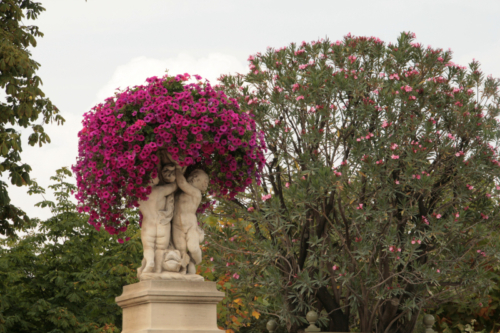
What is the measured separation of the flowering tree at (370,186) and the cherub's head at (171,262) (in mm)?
4134

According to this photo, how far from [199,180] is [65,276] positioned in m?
16.5

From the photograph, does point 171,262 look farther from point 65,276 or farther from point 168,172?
point 65,276

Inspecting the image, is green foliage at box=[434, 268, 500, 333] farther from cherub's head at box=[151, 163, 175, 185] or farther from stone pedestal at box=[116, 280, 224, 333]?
cherub's head at box=[151, 163, 175, 185]

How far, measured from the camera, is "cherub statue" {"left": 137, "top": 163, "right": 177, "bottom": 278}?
7.61 m

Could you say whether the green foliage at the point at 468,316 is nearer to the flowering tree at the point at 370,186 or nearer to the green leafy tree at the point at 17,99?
the flowering tree at the point at 370,186

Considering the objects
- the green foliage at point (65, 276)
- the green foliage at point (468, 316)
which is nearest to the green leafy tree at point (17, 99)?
the green foliage at point (65, 276)

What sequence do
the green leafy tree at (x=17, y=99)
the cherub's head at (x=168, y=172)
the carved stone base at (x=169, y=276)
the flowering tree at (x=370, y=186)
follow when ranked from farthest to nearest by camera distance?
the green leafy tree at (x=17, y=99), the flowering tree at (x=370, y=186), the cherub's head at (x=168, y=172), the carved stone base at (x=169, y=276)

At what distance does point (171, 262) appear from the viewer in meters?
7.59

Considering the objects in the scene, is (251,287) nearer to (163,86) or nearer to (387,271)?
(387,271)

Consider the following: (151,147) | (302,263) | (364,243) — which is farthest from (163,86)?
(302,263)

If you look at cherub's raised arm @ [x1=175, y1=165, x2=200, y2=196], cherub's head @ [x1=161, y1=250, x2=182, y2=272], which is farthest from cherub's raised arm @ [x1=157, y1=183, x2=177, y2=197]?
cherub's head @ [x1=161, y1=250, x2=182, y2=272]

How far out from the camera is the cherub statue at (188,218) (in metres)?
7.76

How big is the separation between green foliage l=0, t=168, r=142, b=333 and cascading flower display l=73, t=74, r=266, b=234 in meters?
14.3

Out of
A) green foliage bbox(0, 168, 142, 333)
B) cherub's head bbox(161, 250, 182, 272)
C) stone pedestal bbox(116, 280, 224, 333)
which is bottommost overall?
stone pedestal bbox(116, 280, 224, 333)
